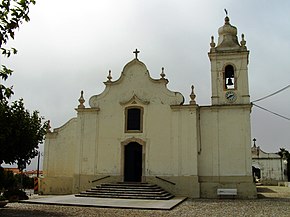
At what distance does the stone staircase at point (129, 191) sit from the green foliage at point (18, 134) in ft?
18.9

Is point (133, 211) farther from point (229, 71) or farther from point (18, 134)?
point (229, 71)

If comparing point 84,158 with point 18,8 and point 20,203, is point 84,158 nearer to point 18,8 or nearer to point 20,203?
point 20,203

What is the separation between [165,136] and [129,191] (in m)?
4.27

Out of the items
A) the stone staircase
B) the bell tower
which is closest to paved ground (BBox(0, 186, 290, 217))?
the stone staircase

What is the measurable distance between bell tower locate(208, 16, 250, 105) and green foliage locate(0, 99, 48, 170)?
12011 millimetres

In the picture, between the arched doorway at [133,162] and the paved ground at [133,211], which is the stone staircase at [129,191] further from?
the paved ground at [133,211]

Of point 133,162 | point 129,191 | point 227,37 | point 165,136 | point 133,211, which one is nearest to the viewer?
point 133,211

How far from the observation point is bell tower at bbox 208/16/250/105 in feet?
76.7

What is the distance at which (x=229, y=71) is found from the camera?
79.5 ft

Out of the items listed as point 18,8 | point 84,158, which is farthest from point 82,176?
point 18,8

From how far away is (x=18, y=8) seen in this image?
17.5 feet

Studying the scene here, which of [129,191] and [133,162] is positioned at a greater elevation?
[133,162]

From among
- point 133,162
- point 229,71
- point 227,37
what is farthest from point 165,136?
point 227,37

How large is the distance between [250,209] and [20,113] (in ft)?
36.1
